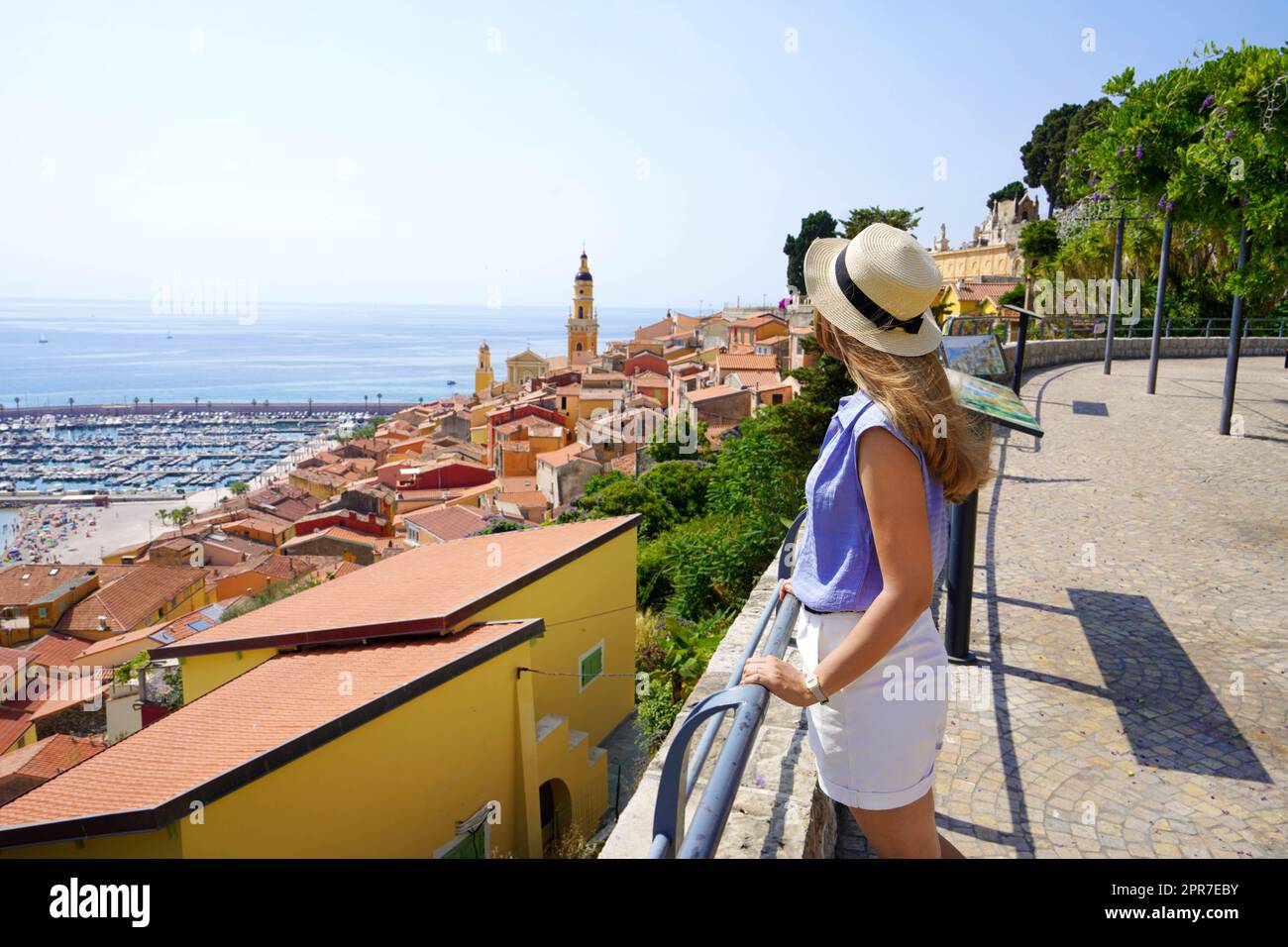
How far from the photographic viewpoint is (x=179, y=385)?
167625 millimetres

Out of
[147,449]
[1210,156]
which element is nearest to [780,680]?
[1210,156]

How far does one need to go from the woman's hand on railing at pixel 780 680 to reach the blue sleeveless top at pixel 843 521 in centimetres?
16

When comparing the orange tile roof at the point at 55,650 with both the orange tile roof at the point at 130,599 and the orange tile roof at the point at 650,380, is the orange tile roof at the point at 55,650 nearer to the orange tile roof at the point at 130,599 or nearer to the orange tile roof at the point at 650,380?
the orange tile roof at the point at 130,599

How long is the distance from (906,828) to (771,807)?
1102mm

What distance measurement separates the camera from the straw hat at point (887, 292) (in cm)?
183

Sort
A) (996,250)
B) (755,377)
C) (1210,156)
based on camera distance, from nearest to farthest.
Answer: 1. (1210,156)
2. (755,377)
3. (996,250)

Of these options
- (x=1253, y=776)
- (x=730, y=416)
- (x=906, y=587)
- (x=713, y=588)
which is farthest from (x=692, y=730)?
Result: (x=730, y=416)

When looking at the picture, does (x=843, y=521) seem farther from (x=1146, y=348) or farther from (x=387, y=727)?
(x=1146, y=348)

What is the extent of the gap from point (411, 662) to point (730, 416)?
37464 mm

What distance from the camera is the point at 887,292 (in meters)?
1.83

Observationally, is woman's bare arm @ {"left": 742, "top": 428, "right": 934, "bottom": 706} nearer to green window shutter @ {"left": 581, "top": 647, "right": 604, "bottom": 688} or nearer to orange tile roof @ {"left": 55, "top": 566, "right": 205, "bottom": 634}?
green window shutter @ {"left": 581, "top": 647, "right": 604, "bottom": 688}

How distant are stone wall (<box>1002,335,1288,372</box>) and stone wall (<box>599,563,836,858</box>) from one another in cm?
1962

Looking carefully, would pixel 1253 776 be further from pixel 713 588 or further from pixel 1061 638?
pixel 713 588

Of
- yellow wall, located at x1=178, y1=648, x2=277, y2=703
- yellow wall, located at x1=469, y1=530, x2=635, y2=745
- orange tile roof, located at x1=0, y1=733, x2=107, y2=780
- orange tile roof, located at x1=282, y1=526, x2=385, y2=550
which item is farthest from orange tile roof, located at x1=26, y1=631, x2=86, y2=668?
yellow wall, located at x1=469, y1=530, x2=635, y2=745
